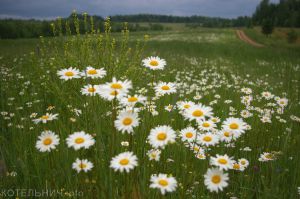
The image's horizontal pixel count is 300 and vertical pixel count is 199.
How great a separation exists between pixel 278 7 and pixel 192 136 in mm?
110352

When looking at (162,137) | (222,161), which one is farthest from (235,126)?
(162,137)

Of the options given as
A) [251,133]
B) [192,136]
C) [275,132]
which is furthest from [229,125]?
[275,132]

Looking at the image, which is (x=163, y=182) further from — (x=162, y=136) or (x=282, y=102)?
Answer: (x=282, y=102)

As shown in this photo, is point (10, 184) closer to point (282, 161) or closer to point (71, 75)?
point (71, 75)

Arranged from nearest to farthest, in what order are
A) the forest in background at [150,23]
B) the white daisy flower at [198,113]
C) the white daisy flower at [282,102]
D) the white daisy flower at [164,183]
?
the white daisy flower at [164,183]
the white daisy flower at [198,113]
the white daisy flower at [282,102]
the forest in background at [150,23]

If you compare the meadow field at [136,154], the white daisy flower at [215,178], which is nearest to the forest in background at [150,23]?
the meadow field at [136,154]

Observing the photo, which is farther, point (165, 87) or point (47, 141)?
point (165, 87)

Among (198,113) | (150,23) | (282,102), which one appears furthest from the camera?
(150,23)

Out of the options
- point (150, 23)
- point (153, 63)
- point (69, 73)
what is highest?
point (150, 23)

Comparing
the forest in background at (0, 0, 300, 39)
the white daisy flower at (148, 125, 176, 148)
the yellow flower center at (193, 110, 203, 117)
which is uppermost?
the forest in background at (0, 0, 300, 39)

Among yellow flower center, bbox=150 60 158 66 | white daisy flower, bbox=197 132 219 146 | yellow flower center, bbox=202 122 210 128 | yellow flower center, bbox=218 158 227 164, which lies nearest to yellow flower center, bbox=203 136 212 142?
white daisy flower, bbox=197 132 219 146

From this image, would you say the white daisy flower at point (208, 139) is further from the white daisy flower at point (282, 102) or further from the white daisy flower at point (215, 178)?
the white daisy flower at point (282, 102)

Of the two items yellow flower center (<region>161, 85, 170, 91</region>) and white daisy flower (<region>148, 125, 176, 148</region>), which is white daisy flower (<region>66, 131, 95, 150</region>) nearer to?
white daisy flower (<region>148, 125, 176, 148</region>)

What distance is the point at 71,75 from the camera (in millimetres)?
2359
